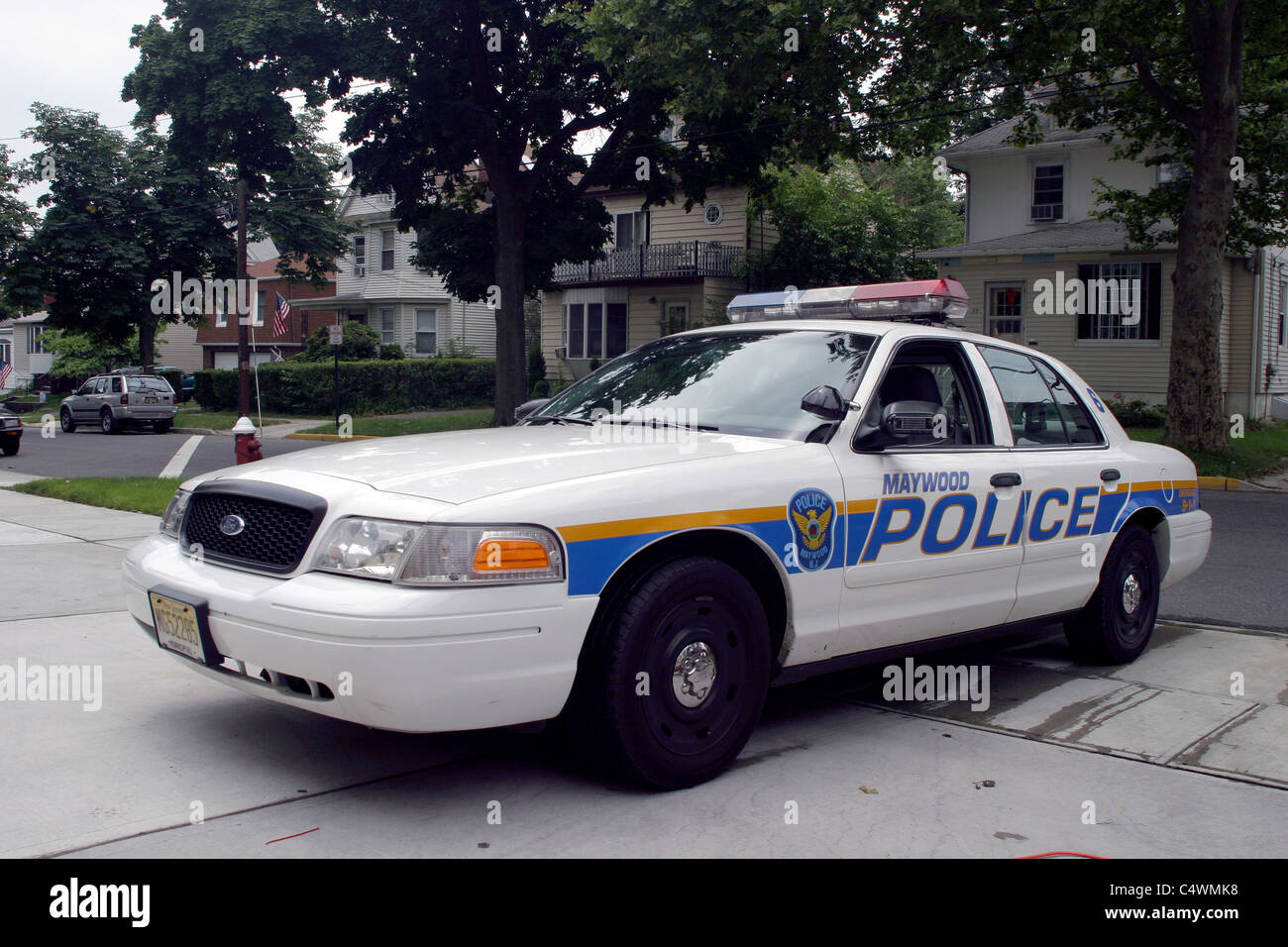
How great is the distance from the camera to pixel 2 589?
7242 millimetres

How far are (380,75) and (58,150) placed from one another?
20532mm

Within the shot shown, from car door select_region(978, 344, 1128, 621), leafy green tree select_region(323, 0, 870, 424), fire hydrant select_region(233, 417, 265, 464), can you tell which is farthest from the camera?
leafy green tree select_region(323, 0, 870, 424)

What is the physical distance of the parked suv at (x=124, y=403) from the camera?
29.7 meters

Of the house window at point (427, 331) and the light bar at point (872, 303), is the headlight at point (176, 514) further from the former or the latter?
the house window at point (427, 331)

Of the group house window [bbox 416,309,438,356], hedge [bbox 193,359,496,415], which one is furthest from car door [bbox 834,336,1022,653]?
house window [bbox 416,309,438,356]

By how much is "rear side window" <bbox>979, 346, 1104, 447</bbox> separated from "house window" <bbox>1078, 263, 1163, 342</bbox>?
20290mm

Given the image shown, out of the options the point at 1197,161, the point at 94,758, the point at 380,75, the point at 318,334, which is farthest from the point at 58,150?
the point at 94,758

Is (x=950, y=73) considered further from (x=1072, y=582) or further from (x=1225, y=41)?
(x=1072, y=582)

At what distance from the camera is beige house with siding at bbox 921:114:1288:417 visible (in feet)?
79.5

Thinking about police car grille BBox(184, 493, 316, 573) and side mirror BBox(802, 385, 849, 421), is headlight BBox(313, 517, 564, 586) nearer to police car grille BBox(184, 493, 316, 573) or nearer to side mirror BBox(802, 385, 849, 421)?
police car grille BBox(184, 493, 316, 573)

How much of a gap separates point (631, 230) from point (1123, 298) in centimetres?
1397

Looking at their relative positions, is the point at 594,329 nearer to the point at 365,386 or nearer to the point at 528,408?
the point at 365,386

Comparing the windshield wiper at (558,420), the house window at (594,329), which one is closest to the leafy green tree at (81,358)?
the house window at (594,329)

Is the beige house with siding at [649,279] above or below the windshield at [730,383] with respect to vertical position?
above
